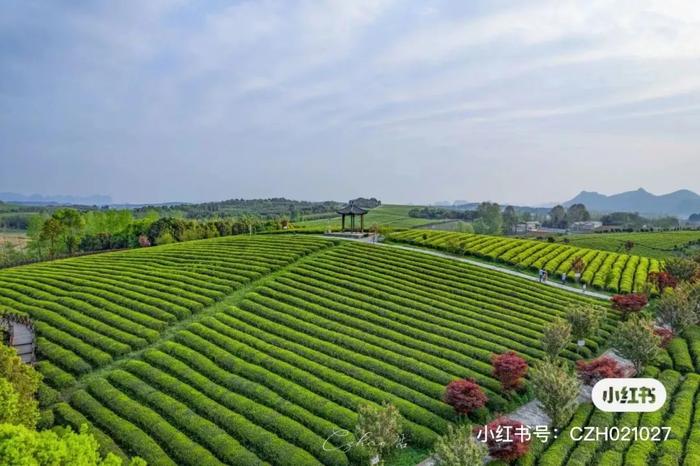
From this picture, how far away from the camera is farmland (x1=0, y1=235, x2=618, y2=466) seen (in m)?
24.6

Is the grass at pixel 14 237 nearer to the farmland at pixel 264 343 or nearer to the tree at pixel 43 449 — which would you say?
the farmland at pixel 264 343

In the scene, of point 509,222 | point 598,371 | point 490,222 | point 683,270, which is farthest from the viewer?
point 509,222

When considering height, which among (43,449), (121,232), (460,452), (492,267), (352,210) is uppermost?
(352,210)

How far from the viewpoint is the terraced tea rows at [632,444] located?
2270cm

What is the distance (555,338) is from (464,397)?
36.2 ft

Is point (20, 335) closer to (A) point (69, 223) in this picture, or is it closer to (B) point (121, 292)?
(B) point (121, 292)

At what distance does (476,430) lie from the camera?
25375 millimetres

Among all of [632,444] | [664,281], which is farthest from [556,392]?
[664,281]

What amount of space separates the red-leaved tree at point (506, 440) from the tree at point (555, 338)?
11653mm

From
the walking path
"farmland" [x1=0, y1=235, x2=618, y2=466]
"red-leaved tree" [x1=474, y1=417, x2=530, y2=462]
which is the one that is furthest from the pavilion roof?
"red-leaved tree" [x1=474, y1=417, x2=530, y2=462]

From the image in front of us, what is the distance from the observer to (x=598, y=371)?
2894 centimetres

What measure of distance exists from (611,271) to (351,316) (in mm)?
37151

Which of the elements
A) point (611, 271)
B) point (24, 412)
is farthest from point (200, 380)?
point (611, 271)

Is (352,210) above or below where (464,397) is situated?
above
